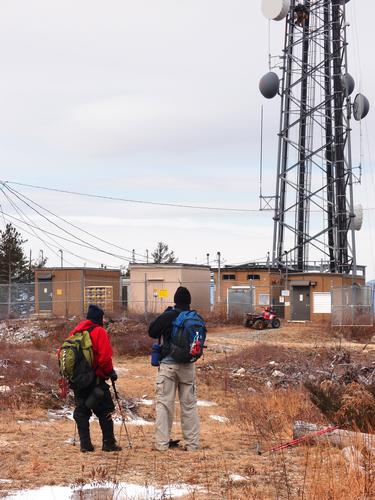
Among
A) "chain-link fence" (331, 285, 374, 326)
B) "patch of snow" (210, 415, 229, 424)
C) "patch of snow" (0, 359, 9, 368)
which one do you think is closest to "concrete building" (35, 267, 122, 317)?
"chain-link fence" (331, 285, 374, 326)

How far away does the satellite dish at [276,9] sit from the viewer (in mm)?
42656

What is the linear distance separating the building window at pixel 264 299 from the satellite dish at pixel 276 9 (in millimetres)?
14824

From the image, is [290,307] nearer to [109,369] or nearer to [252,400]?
[252,400]

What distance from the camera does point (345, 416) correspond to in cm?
892

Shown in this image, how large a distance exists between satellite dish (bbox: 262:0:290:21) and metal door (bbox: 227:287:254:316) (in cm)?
1464

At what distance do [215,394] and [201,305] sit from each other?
27.6 m

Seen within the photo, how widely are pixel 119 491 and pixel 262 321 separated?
100ft

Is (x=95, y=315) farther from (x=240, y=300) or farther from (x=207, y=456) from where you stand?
(x=240, y=300)

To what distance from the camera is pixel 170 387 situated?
8695 millimetres

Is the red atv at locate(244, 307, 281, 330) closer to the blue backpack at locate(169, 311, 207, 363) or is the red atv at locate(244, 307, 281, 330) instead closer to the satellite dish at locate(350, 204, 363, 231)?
the satellite dish at locate(350, 204, 363, 231)

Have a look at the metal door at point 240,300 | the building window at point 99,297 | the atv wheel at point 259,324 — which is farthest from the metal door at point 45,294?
the atv wheel at point 259,324

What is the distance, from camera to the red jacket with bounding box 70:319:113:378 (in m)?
8.44

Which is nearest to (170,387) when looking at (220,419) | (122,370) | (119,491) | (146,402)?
(119,491)

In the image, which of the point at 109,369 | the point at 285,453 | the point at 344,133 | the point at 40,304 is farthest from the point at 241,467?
the point at 344,133
